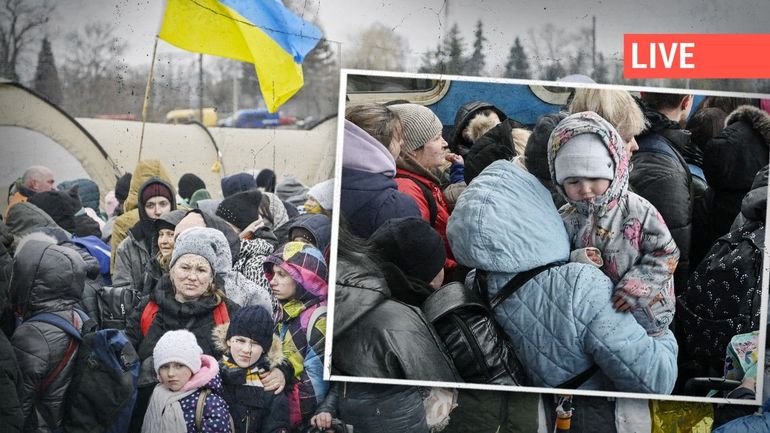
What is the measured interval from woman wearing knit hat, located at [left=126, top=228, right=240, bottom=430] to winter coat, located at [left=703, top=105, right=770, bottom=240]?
2320 mm

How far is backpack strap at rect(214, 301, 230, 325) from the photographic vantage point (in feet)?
14.0

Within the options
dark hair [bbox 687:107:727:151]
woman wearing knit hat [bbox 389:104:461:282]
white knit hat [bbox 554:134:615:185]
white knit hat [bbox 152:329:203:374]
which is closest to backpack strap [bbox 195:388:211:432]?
white knit hat [bbox 152:329:203:374]

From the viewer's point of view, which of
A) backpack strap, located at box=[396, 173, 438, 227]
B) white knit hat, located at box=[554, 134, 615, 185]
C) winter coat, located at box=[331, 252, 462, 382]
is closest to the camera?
white knit hat, located at box=[554, 134, 615, 185]

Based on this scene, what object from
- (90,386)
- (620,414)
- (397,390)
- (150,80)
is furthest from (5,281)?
(620,414)

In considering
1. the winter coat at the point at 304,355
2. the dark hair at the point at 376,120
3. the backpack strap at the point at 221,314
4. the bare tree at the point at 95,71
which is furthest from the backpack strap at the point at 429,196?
the bare tree at the point at 95,71

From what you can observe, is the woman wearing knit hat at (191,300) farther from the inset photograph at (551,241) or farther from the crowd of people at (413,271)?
the inset photograph at (551,241)

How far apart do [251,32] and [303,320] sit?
55.1 inches

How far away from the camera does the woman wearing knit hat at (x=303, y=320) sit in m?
4.29

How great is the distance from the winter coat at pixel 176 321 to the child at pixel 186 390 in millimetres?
29

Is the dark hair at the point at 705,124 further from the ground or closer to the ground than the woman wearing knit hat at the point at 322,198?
further from the ground

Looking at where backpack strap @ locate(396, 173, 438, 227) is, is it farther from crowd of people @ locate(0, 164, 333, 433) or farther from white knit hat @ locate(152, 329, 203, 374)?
white knit hat @ locate(152, 329, 203, 374)

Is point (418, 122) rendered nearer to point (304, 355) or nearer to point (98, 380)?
point (304, 355)

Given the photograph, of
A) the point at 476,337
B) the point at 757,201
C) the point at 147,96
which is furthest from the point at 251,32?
the point at 757,201

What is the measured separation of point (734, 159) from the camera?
4215 millimetres
